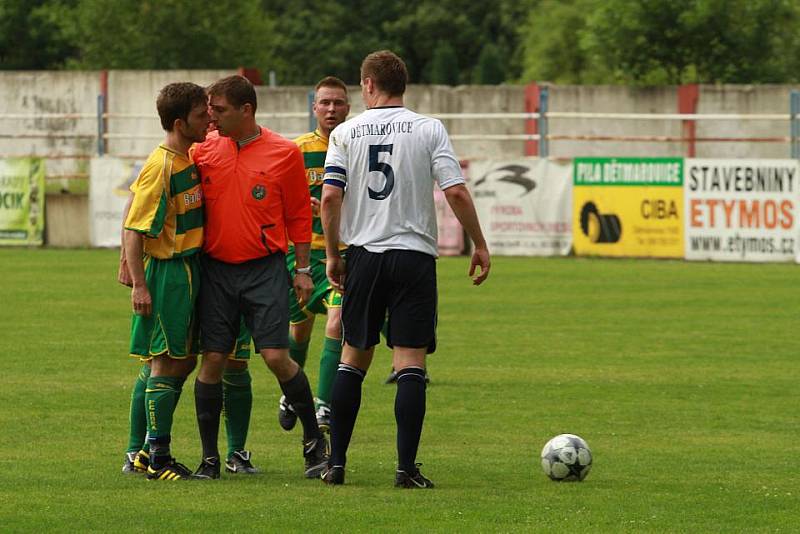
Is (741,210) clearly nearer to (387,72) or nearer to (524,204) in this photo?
(524,204)

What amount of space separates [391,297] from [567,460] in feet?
3.71

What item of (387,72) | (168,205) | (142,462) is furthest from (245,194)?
(142,462)

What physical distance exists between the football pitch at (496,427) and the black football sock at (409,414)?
164mm

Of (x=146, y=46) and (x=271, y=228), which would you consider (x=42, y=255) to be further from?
(x=146, y=46)

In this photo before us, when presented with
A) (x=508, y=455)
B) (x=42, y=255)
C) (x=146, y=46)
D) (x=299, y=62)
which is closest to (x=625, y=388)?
(x=508, y=455)

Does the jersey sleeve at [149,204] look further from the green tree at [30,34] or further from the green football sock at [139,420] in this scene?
the green tree at [30,34]

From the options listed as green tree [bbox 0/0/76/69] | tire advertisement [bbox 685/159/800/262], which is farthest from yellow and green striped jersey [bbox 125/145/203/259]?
green tree [bbox 0/0/76/69]

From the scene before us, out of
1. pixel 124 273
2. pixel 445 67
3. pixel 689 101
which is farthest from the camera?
pixel 445 67

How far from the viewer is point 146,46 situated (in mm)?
54938

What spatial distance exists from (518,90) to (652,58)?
629 centimetres

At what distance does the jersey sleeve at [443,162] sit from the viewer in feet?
25.4

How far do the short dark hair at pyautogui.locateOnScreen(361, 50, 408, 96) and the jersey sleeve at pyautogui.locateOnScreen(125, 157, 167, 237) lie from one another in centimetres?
105

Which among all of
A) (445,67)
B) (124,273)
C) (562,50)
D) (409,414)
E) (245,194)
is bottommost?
(409,414)

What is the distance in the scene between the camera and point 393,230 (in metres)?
7.79
